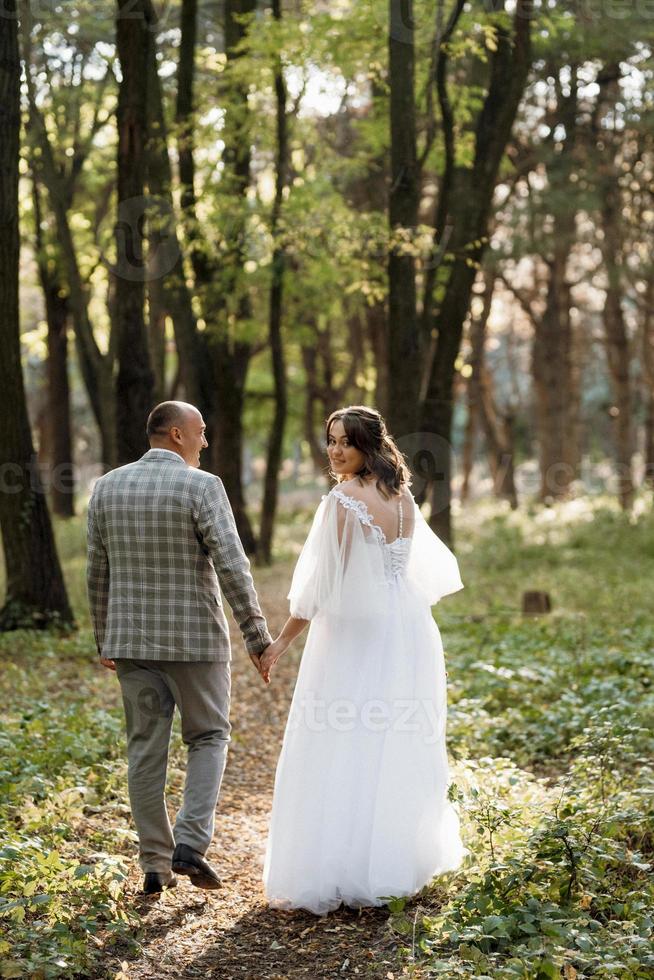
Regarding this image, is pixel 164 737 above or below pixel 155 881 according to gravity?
above

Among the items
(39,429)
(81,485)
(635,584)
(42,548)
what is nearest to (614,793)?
(42,548)

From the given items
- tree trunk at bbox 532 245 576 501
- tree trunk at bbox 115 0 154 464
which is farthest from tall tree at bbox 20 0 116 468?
tree trunk at bbox 532 245 576 501

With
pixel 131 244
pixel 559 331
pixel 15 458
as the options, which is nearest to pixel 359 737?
pixel 15 458

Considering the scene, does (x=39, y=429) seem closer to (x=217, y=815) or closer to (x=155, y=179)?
(x=155, y=179)

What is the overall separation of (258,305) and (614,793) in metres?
17.9

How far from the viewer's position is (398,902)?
4953 mm

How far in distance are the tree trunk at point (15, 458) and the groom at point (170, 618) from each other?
623cm

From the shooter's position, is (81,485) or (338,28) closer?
(338,28)

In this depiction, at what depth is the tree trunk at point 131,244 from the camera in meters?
11.0

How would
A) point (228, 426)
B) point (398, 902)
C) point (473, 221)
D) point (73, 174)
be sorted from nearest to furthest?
point (398, 902), point (473, 221), point (228, 426), point (73, 174)

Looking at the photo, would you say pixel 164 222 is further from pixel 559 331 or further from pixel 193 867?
pixel 559 331

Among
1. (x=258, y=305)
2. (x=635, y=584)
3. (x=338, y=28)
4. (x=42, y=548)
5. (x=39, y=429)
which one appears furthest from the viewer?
(x=39, y=429)

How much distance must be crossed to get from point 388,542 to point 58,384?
21724 mm

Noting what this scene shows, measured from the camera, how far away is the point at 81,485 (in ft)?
188
